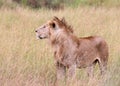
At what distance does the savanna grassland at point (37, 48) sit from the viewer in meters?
6.15

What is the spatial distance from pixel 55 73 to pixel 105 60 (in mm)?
741

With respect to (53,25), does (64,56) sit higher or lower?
lower

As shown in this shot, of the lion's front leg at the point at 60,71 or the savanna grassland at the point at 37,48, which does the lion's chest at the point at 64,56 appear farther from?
the savanna grassland at the point at 37,48

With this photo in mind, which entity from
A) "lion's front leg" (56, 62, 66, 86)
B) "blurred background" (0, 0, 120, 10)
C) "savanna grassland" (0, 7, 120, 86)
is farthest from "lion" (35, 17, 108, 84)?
"blurred background" (0, 0, 120, 10)

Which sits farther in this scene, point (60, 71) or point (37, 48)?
point (37, 48)

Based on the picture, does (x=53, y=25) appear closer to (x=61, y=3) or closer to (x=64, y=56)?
(x=64, y=56)

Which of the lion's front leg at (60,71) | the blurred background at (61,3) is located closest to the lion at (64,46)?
the lion's front leg at (60,71)

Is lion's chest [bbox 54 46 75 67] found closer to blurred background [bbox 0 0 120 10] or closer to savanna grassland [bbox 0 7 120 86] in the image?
savanna grassland [bbox 0 7 120 86]

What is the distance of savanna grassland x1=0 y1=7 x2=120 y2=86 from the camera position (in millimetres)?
6152

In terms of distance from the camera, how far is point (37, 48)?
25.5 ft

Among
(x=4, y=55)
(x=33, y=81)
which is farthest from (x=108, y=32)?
(x=33, y=81)

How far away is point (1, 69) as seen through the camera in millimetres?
6391

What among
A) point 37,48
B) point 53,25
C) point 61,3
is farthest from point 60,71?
point 61,3

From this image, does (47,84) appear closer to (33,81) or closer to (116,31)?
(33,81)
